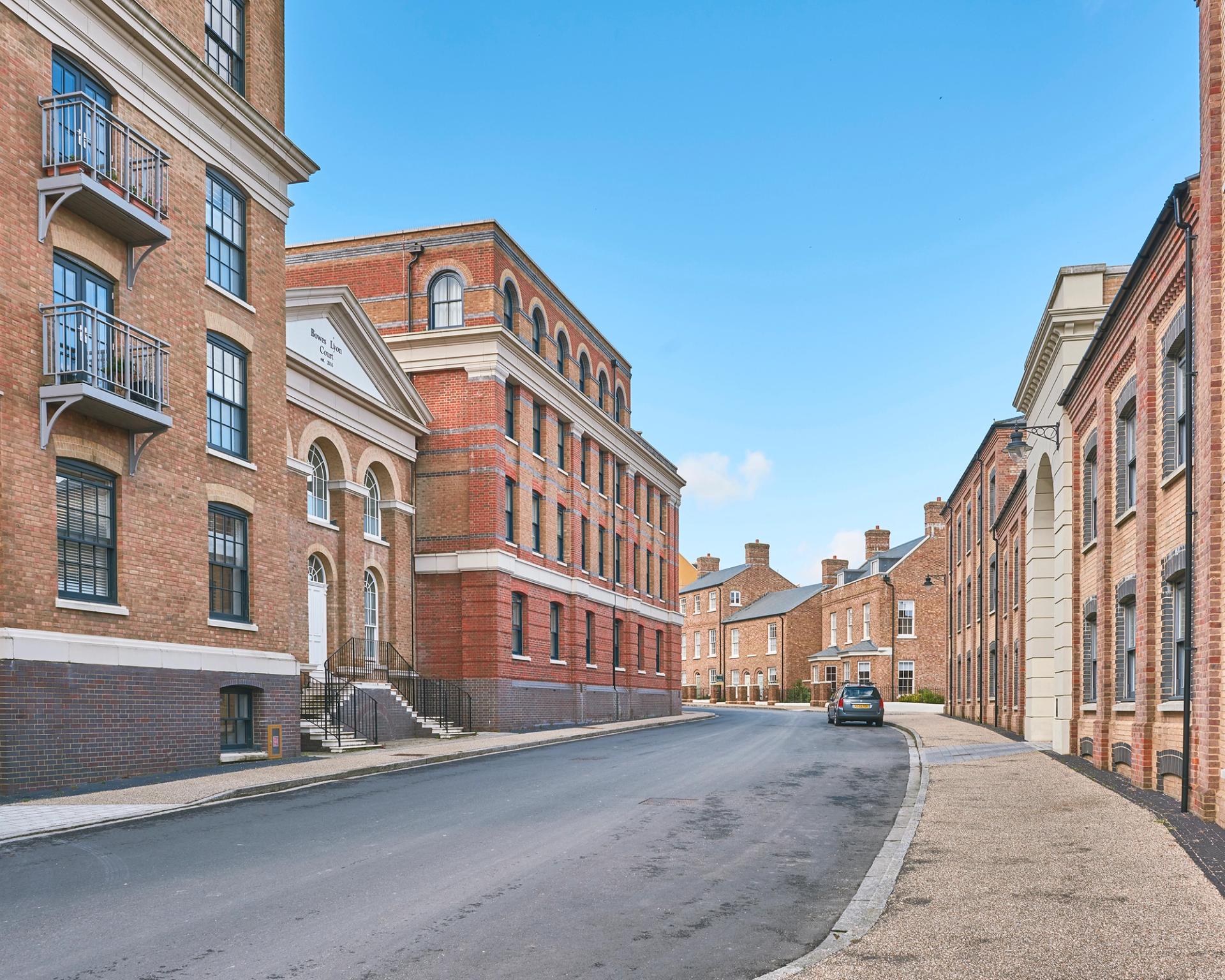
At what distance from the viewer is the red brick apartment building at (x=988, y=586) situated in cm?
3272

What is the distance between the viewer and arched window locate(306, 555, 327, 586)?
26.8m

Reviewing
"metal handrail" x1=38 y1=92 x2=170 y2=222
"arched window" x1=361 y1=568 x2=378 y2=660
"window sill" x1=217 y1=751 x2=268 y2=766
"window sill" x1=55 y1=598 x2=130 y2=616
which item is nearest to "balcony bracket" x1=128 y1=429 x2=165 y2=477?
"window sill" x1=55 y1=598 x2=130 y2=616

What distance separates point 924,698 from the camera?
2456 inches

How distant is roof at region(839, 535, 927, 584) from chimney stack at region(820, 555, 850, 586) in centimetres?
533

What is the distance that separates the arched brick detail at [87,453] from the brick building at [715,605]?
71.8 meters

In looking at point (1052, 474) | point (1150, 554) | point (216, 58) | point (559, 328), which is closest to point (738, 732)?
point (1052, 474)

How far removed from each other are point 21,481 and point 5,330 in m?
2.01

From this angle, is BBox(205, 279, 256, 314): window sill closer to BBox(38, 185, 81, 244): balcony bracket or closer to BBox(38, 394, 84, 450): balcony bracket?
BBox(38, 185, 81, 244): balcony bracket

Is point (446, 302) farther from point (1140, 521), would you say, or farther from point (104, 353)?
point (1140, 521)

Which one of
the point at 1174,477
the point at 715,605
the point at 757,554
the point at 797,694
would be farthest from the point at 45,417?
the point at 757,554

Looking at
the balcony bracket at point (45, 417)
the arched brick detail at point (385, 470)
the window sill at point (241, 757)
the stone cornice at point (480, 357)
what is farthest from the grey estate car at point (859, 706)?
the balcony bracket at point (45, 417)

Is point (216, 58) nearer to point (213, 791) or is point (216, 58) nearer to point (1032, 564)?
point (213, 791)

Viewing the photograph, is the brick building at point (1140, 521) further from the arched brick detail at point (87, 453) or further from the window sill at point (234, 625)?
the arched brick detail at point (87, 453)

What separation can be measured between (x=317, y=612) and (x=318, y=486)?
305 centimetres
